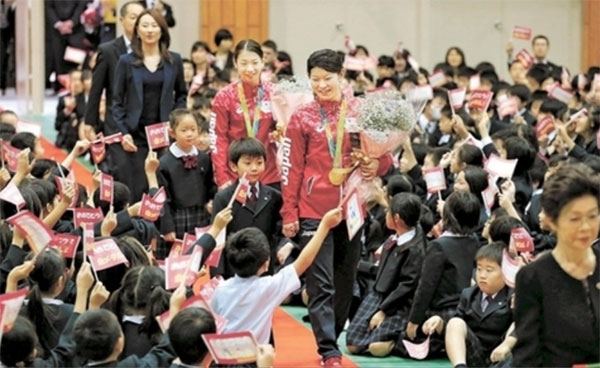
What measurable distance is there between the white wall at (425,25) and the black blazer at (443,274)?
A: 437 inches

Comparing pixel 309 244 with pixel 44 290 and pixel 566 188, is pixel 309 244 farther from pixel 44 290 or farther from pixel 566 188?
pixel 566 188

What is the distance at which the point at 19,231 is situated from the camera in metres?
6.05

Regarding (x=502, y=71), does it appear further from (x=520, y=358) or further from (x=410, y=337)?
(x=520, y=358)

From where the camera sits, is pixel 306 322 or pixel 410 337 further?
pixel 306 322

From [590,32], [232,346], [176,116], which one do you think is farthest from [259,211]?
[590,32]

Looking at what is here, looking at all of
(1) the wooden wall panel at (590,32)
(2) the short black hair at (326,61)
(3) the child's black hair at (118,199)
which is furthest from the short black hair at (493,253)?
(1) the wooden wall panel at (590,32)

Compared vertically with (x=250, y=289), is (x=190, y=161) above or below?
above

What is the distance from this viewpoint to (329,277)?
6734 mm

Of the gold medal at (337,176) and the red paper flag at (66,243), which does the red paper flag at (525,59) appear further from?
the red paper flag at (66,243)

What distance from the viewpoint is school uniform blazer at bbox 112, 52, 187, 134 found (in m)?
8.75

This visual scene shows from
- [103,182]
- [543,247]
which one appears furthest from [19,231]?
[543,247]

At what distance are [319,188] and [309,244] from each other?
3.66ft

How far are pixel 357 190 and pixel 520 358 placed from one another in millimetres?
2502

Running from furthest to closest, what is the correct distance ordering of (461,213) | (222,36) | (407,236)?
(222,36)
(407,236)
(461,213)
